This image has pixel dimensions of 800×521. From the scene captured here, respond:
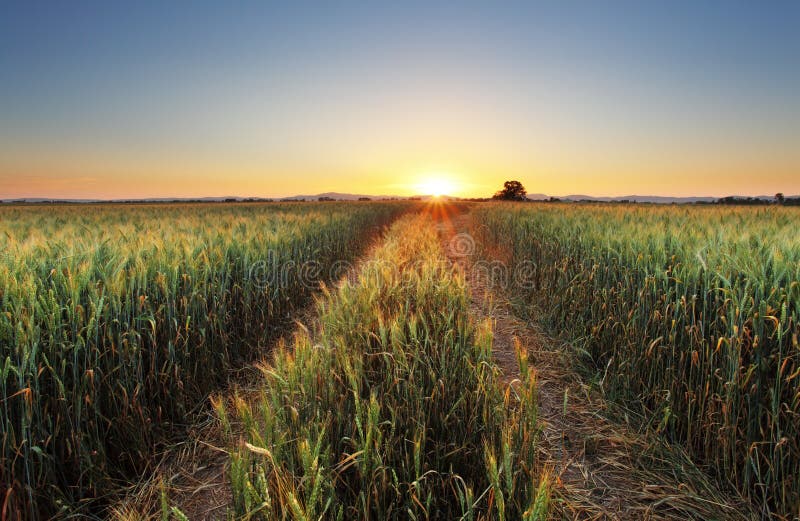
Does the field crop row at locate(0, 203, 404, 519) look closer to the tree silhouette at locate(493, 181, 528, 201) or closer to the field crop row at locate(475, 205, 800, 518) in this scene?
the field crop row at locate(475, 205, 800, 518)

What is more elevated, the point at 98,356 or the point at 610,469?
the point at 98,356

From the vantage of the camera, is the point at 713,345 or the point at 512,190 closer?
the point at 713,345

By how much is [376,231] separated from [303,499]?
17375 millimetres

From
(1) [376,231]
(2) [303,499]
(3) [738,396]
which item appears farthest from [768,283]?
(1) [376,231]

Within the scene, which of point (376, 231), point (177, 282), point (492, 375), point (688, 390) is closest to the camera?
point (492, 375)

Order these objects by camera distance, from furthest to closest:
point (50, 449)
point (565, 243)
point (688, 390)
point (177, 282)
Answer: point (565, 243) < point (177, 282) < point (688, 390) < point (50, 449)

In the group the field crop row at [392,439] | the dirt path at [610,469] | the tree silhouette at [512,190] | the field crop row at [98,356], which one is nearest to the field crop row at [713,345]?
the dirt path at [610,469]

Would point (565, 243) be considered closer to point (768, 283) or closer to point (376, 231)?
point (768, 283)

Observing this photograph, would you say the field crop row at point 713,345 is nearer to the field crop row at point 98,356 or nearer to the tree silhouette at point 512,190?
the field crop row at point 98,356

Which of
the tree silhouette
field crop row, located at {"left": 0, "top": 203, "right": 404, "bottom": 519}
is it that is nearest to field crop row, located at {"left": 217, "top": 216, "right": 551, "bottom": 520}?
field crop row, located at {"left": 0, "top": 203, "right": 404, "bottom": 519}

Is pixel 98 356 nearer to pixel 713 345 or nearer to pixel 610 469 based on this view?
pixel 610 469

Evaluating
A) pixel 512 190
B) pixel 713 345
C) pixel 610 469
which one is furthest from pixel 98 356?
pixel 512 190

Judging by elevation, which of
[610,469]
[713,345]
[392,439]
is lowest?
[610,469]

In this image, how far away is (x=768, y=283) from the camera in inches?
92.7
